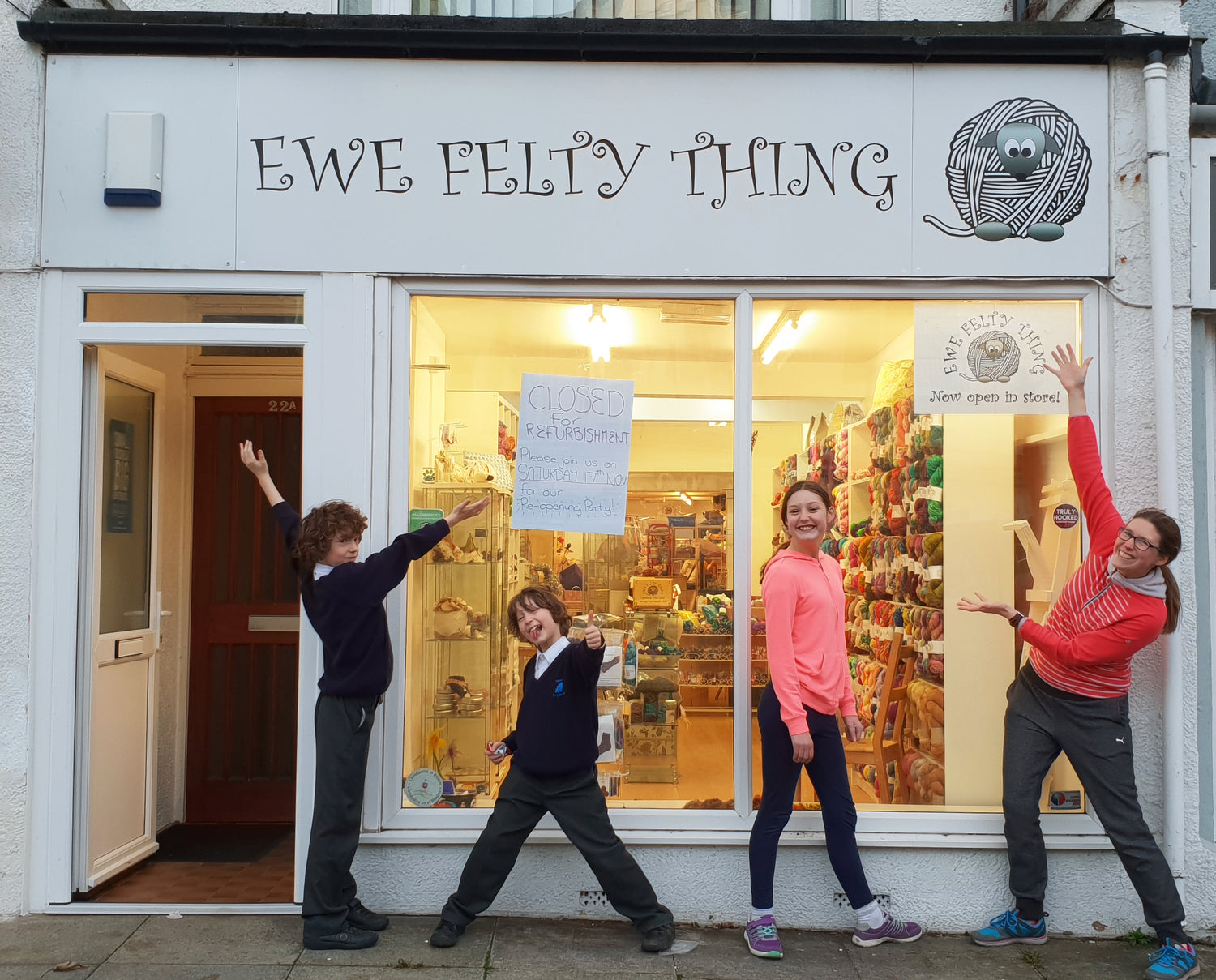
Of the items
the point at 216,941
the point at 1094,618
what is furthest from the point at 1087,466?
the point at 216,941

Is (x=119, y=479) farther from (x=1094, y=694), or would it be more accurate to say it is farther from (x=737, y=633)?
(x=1094, y=694)

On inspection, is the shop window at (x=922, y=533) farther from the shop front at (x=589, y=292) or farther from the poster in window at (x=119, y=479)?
the poster in window at (x=119, y=479)

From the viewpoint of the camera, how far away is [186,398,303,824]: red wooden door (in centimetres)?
587

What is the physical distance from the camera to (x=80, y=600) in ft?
14.4

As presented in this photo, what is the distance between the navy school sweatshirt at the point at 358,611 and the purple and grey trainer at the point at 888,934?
7.57ft

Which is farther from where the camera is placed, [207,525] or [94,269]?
[207,525]

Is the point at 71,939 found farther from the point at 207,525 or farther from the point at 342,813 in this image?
the point at 207,525

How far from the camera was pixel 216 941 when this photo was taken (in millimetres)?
4000

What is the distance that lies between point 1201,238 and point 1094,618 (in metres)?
1.92

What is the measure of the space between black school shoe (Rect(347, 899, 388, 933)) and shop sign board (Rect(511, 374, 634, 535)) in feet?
6.04

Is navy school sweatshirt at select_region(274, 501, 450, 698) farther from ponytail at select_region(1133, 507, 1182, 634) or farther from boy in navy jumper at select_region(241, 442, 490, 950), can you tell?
ponytail at select_region(1133, 507, 1182, 634)

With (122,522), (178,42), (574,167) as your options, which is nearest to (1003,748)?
(574,167)

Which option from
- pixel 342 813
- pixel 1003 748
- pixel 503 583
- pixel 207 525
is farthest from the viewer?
pixel 207 525

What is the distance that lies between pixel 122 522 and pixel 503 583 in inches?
82.0
